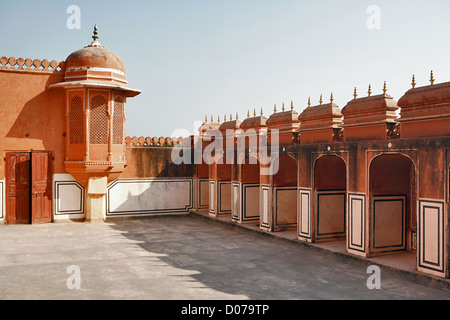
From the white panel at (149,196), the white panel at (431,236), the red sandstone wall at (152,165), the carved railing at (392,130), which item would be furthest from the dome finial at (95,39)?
the white panel at (431,236)

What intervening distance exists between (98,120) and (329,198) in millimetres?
8320

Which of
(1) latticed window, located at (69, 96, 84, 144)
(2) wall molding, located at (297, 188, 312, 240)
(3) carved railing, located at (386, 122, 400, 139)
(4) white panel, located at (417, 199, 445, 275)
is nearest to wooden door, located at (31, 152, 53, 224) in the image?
(1) latticed window, located at (69, 96, 84, 144)

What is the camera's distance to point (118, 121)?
1473 centimetres

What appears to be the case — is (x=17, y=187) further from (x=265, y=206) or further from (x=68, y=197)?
(x=265, y=206)

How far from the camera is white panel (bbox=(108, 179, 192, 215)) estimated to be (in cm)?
1588

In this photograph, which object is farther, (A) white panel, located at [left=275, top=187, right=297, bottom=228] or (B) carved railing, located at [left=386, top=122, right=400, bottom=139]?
(A) white panel, located at [left=275, top=187, right=297, bottom=228]

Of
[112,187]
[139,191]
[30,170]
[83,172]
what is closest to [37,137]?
[30,170]

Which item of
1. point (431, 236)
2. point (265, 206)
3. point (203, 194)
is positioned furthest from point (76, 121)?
point (431, 236)

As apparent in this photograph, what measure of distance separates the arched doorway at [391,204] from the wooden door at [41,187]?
1090 cm

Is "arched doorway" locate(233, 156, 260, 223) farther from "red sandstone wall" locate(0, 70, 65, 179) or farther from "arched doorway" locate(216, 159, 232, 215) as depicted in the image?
"red sandstone wall" locate(0, 70, 65, 179)

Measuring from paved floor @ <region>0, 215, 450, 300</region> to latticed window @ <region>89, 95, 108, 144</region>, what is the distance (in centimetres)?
327

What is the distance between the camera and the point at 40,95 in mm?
14266

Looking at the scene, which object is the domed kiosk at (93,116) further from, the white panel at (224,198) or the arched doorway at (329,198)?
the arched doorway at (329,198)
